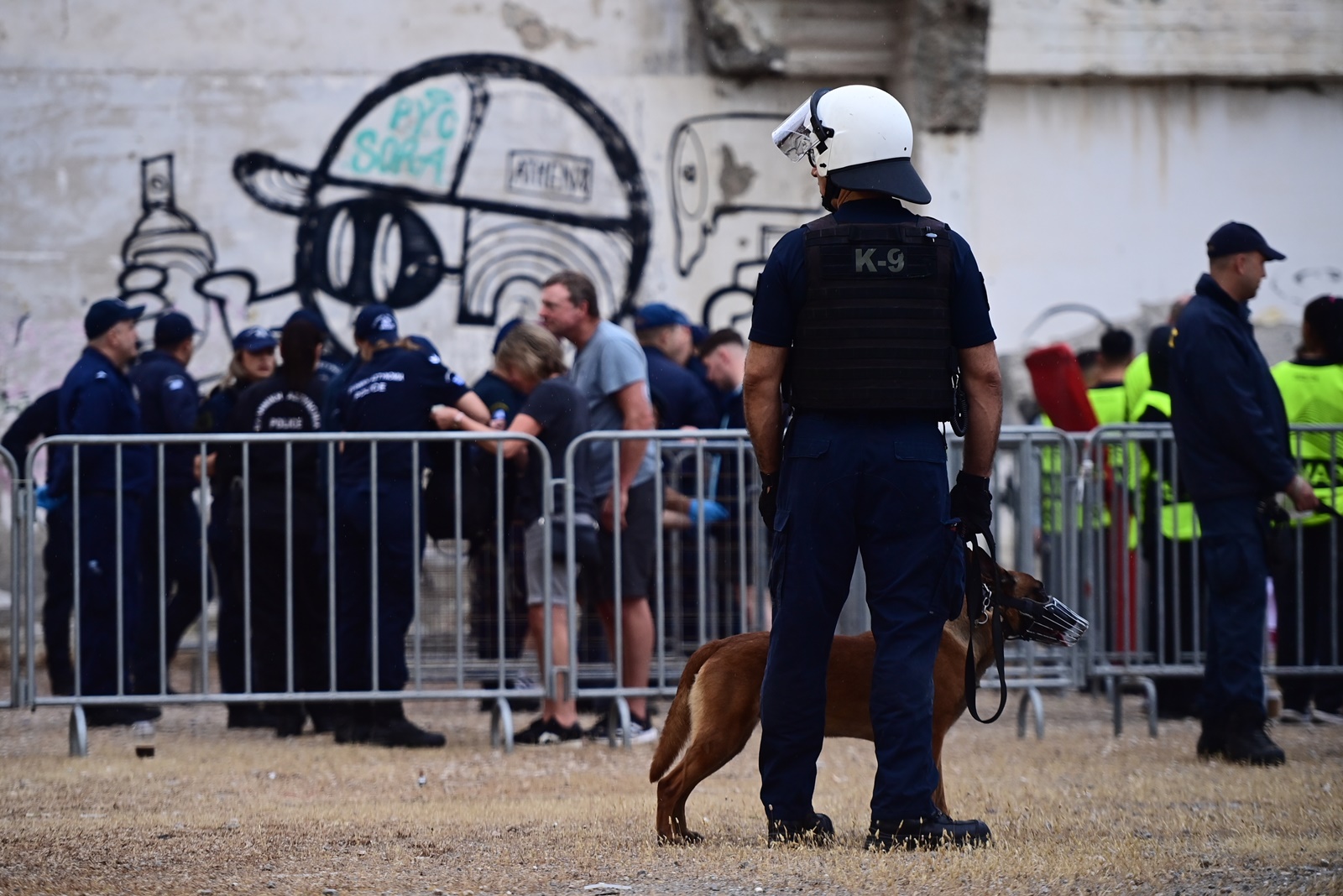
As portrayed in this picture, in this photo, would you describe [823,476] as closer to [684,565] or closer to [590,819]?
[590,819]

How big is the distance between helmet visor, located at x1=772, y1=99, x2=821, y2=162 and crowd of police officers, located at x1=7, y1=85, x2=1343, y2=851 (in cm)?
1

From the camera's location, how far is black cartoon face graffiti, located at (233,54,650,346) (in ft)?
40.7

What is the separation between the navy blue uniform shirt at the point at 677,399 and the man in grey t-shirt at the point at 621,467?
2.76 ft

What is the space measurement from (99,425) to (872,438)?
5054mm

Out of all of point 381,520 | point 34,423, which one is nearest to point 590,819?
point 381,520

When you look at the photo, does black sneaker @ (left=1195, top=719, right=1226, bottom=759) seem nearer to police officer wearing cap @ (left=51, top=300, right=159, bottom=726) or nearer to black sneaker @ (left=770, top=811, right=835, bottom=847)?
black sneaker @ (left=770, top=811, right=835, bottom=847)

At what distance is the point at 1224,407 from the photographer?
694 cm

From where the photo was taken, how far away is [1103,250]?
42.5ft

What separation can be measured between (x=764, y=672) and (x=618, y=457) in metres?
3.10

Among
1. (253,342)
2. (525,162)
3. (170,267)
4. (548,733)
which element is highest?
(525,162)

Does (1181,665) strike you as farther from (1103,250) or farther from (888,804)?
(1103,250)

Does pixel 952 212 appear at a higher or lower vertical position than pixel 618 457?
higher

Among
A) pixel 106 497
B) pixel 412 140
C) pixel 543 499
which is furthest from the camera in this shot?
pixel 412 140

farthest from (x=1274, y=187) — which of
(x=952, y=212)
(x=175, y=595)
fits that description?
(x=175, y=595)
